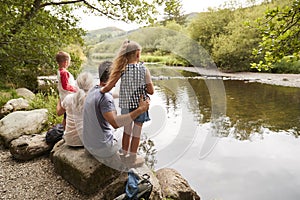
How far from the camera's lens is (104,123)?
264cm

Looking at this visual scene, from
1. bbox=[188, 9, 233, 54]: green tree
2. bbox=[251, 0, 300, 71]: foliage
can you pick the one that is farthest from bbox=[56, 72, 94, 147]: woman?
bbox=[188, 9, 233, 54]: green tree

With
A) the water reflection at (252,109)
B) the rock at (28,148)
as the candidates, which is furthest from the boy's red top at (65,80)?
the water reflection at (252,109)

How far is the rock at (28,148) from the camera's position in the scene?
356cm

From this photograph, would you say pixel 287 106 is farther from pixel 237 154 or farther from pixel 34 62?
pixel 34 62

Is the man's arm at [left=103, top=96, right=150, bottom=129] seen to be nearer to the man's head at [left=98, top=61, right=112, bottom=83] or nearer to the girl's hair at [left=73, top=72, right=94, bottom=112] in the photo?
the man's head at [left=98, top=61, right=112, bottom=83]

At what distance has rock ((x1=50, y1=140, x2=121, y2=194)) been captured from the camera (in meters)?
2.70

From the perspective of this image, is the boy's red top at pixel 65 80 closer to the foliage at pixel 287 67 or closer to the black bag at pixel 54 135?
the black bag at pixel 54 135

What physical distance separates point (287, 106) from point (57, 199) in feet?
→ 29.7

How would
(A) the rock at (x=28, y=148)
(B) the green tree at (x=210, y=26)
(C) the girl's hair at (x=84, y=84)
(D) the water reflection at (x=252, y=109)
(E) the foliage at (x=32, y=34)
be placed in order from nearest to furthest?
1. (C) the girl's hair at (x=84, y=84)
2. (A) the rock at (x=28, y=148)
3. (E) the foliage at (x=32, y=34)
4. (D) the water reflection at (x=252, y=109)
5. (B) the green tree at (x=210, y=26)

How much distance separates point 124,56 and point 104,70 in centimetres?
32

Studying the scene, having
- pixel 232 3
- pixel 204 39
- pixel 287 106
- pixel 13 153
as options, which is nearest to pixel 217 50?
pixel 204 39

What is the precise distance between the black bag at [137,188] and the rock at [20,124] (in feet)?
8.78

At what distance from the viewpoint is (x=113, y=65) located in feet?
7.87

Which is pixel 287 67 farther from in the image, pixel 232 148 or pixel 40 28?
pixel 40 28
